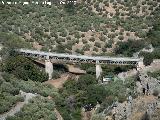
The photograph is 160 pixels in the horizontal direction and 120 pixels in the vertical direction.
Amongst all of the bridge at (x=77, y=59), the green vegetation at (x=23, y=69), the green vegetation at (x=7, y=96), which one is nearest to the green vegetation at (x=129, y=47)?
the bridge at (x=77, y=59)

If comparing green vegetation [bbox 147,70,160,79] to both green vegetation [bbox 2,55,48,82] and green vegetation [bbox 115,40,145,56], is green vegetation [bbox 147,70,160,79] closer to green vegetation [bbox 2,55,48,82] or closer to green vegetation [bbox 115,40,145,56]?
green vegetation [bbox 115,40,145,56]

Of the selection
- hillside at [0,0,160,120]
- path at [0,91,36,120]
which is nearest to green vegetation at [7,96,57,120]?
hillside at [0,0,160,120]

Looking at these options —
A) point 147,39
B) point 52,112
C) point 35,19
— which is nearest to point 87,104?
point 52,112

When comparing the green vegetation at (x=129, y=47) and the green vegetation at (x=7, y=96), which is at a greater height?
the green vegetation at (x=129, y=47)

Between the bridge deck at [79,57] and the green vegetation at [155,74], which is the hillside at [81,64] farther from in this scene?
the bridge deck at [79,57]

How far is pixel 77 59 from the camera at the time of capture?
10494cm

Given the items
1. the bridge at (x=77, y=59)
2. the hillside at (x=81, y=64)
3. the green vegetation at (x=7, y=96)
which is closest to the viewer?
the hillside at (x=81, y=64)

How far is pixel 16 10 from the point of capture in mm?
126375

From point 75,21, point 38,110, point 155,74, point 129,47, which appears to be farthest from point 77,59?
point 75,21

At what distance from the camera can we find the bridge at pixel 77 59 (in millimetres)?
102750

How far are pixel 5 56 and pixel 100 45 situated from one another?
1795cm

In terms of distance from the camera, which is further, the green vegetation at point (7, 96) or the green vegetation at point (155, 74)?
the green vegetation at point (155, 74)

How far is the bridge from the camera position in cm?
10275

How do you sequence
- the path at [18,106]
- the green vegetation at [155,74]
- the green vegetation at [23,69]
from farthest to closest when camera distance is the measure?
the green vegetation at [23,69] < the green vegetation at [155,74] < the path at [18,106]
